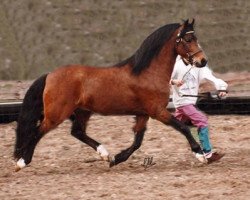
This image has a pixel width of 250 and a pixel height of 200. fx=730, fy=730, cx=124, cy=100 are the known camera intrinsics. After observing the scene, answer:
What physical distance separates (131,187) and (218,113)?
591 cm

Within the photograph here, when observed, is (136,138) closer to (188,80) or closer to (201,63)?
(188,80)

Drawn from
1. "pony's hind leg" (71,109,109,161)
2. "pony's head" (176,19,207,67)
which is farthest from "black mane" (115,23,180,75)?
"pony's hind leg" (71,109,109,161)

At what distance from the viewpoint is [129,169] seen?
9586 mm

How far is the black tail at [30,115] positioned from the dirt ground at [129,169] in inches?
16.5

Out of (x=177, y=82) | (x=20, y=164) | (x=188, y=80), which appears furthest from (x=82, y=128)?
(x=188, y=80)

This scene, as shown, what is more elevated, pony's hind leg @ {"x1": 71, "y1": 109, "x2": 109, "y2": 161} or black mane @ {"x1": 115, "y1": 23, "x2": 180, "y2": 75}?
black mane @ {"x1": 115, "y1": 23, "x2": 180, "y2": 75}

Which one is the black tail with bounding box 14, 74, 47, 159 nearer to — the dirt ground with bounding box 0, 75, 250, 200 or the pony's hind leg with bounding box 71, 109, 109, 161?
the dirt ground with bounding box 0, 75, 250, 200

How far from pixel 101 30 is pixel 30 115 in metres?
15.2

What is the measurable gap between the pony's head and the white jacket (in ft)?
1.08

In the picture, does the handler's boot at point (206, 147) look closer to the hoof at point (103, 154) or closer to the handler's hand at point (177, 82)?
the handler's hand at point (177, 82)

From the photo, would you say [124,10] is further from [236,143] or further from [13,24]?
[236,143]

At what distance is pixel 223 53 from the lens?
2377 cm

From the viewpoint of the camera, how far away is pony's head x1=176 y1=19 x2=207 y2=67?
9078 mm

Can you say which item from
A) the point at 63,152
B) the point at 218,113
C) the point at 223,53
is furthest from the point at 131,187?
the point at 223,53
